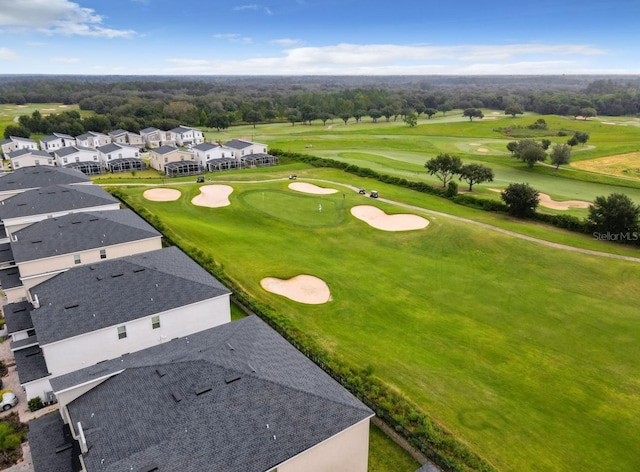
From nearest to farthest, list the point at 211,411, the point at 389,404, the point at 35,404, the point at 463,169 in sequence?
the point at 211,411
the point at 389,404
the point at 35,404
the point at 463,169

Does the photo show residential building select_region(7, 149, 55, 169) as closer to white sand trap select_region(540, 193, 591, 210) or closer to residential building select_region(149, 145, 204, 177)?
residential building select_region(149, 145, 204, 177)

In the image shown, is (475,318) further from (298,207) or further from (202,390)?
(298,207)

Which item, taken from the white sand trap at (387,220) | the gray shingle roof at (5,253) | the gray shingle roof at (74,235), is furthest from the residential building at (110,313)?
the white sand trap at (387,220)

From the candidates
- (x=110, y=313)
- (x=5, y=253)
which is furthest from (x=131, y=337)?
(x=5, y=253)

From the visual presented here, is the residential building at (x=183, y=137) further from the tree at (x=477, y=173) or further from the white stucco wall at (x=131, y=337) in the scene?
the white stucco wall at (x=131, y=337)

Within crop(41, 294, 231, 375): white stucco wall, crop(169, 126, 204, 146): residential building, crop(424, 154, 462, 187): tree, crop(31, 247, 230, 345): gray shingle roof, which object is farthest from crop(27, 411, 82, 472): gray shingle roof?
crop(169, 126, 204, 146): residential building
